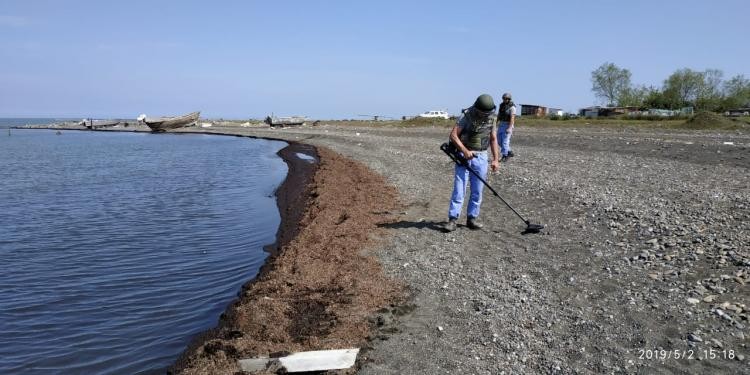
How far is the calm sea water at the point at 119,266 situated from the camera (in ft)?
22.2

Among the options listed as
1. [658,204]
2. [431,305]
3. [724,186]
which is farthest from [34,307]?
[724,186]

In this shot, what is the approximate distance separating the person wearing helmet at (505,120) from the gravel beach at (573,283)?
2.69 meters

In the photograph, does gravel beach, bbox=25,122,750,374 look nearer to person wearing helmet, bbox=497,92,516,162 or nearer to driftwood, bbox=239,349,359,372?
driftwood, bbox=239,349,359,372

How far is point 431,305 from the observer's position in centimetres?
647

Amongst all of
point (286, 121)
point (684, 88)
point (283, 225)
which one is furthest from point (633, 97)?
point (283, 225)

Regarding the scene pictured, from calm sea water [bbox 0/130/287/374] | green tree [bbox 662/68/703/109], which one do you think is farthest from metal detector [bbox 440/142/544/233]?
green tree [bbox 662/68/703/109]

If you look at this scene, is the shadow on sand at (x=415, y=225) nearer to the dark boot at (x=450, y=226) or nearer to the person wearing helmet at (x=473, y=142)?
the dark boot at (x=450, y=226)

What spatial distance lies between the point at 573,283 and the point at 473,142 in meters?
3.36

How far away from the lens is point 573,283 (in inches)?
269

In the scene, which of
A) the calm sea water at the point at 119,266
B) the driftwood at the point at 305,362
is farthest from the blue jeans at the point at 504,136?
the driftwood at the point at 305,362

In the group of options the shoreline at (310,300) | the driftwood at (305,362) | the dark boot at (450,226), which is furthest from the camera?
the dark boot at (450,226)

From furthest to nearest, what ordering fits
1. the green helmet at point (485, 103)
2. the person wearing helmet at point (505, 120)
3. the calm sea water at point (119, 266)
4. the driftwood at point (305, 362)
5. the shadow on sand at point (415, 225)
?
the person wearing helmet at point (505, 120), the shadow on sand at point (415, 225), the green helmet at point (485, 103), the calm sea water at point (119, 266), the driftwood at point (305, 362)

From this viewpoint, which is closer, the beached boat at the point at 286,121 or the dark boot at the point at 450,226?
the dark boot at the point at 450,226

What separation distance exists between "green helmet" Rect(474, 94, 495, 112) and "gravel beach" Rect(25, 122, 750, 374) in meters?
2.30
